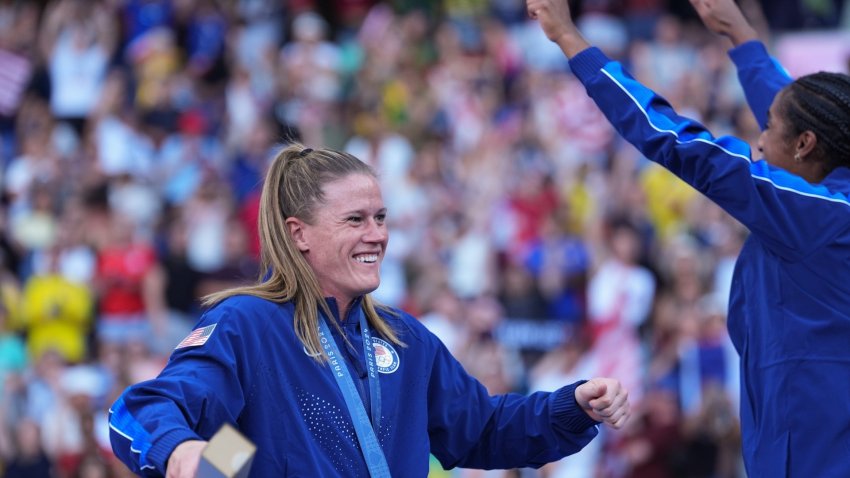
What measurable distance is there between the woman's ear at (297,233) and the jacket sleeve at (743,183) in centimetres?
105

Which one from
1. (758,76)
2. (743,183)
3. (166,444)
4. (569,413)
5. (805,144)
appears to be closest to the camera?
(166,444)

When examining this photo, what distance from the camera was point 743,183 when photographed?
4.07 m

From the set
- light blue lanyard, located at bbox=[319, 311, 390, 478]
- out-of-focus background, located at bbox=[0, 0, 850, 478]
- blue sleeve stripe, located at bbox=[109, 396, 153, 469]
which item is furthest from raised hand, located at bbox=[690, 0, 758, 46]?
out-of-focus background, located at bbox=[0, 0, 850, 478]

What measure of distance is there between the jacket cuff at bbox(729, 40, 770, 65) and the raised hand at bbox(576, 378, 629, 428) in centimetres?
163

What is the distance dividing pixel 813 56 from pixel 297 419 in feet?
32.9

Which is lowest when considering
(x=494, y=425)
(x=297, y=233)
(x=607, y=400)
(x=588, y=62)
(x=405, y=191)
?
(x=405, y=191)

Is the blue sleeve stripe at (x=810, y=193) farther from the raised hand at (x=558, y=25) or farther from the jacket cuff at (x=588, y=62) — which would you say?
the raised hand at (x=558, y=25)

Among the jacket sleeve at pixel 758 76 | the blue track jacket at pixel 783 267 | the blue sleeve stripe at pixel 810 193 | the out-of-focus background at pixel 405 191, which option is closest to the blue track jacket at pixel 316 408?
the blue track jacket at pixel 783 267

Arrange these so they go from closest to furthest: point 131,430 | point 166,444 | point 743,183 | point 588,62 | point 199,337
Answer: point 166,444 < point 131,430 < point 199,337 < point 743,183 < point 588,62

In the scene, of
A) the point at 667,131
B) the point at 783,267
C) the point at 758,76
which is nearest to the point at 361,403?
the point at 667,131

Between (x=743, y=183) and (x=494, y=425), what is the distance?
1087 mm

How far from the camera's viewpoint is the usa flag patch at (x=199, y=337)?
149 inches

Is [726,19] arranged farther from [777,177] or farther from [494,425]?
[494,425]

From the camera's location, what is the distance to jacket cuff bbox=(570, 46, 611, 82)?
4.30 metres
